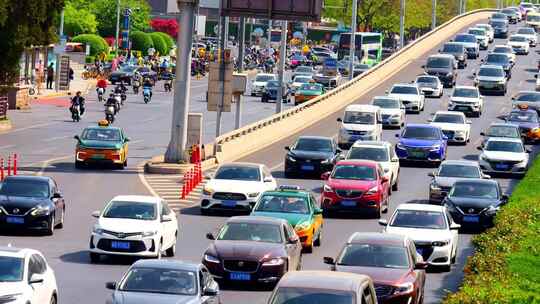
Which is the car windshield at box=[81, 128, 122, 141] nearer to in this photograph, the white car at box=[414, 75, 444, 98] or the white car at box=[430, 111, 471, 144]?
the white car at box=[430, 111, 471, 144]

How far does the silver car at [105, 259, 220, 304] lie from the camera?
75.7ft

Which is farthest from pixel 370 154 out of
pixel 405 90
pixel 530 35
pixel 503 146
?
pixel 530 35

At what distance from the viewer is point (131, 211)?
109 feet

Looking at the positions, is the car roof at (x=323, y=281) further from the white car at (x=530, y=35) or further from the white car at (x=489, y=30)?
the white car at (x=489, y=30)

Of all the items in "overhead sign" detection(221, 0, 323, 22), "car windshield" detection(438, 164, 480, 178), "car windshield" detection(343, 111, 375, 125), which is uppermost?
"overhead sign" detection(221, 0, 323, 22)

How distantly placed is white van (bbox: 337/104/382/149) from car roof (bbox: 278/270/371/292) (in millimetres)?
40140

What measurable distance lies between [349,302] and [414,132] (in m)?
37.6

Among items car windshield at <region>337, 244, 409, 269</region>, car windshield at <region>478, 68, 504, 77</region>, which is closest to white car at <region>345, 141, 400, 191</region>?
car windshield at <region>337, 244, 409, 269</region>

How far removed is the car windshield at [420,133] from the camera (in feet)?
188

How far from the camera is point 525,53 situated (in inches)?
4616

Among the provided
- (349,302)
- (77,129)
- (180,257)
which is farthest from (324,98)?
(349,302)

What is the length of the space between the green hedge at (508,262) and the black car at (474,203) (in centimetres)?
160

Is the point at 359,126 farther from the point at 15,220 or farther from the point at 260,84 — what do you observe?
the point at 260,84

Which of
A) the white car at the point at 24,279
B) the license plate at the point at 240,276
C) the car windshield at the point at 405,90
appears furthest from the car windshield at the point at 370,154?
the car windshield at the point at 405,90
